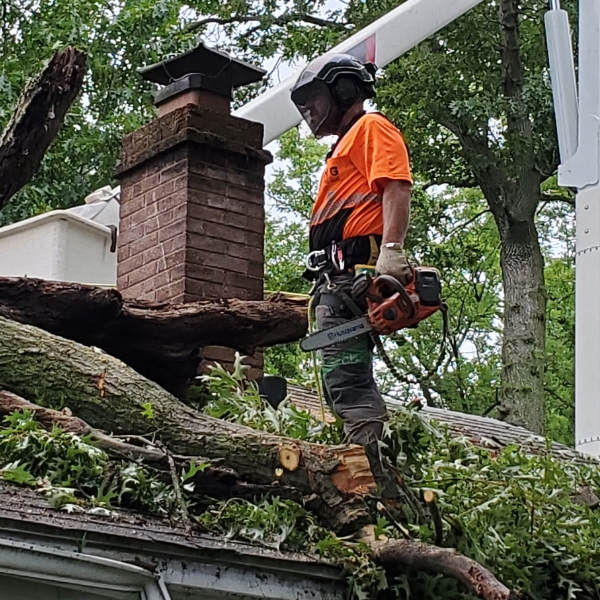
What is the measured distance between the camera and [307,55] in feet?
65.6

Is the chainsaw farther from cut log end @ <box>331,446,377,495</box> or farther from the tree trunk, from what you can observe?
the tree trunk

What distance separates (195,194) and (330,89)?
2.51 meters

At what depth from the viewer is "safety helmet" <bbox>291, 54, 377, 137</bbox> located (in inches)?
206

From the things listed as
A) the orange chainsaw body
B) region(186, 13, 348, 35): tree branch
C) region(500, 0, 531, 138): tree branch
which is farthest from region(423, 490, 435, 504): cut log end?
region(186, 13, 348, 35): tree branch

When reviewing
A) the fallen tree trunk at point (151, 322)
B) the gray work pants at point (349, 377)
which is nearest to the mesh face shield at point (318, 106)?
the gray work pants at point (349, 377)

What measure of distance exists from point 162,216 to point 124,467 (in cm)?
333

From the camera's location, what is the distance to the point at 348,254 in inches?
202

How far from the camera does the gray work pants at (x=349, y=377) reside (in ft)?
16.3

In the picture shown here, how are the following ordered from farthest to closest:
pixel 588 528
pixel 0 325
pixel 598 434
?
pixel 598 434
pixel 0 325
pixel 588 528

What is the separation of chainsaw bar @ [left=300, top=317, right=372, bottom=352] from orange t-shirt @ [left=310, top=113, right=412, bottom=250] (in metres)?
0.36

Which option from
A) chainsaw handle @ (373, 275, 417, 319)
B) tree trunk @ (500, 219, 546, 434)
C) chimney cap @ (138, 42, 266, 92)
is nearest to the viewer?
chainsaw handle @ (373, 275, 417, 319)

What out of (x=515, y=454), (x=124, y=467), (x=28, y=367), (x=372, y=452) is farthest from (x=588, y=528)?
(x=28, y=367)

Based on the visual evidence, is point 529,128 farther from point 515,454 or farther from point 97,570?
point 97,570

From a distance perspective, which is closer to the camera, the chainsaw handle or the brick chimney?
the chainsaw handle
